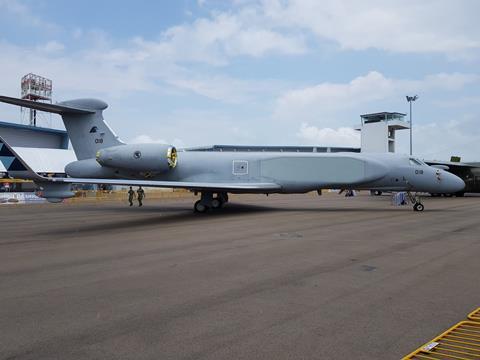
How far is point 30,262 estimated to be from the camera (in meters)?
8.00

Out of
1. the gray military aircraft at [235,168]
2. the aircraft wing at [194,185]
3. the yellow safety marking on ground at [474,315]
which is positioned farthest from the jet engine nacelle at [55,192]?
the yellow safety marking on ground at [474,315]

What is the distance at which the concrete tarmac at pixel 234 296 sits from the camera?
3.91 metres

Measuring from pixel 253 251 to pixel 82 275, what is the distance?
356cm

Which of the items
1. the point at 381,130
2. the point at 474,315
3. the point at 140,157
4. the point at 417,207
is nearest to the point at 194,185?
the point at 140,157

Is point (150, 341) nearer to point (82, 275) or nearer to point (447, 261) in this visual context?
point (82, 275)

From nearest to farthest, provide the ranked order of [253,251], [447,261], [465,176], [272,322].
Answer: [272,322] → [447,261] → [253,251] → [465,176]

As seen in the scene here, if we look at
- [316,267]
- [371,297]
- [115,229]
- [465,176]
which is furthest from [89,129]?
[465,176]

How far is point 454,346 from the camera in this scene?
12.6 feet

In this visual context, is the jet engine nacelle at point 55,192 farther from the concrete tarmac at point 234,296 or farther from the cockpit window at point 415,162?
the cockpit window at point 415,162

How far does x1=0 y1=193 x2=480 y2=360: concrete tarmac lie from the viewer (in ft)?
12.8

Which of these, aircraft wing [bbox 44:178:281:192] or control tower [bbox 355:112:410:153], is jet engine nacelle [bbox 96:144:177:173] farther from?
control tower [bbox 355:112:410:153]

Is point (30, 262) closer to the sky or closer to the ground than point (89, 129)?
closer to the ground

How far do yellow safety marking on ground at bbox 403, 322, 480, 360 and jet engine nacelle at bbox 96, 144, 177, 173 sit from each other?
16.3m

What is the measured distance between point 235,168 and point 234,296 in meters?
15.0
